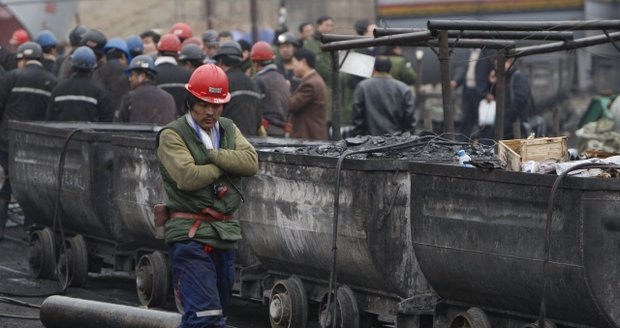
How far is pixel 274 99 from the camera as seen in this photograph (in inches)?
752

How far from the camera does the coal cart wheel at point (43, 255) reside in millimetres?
14820

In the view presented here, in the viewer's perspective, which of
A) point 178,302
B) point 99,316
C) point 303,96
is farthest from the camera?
point 303,96

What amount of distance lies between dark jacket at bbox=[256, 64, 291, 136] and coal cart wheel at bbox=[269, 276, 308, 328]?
23.2 ft

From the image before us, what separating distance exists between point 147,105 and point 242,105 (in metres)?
1.08

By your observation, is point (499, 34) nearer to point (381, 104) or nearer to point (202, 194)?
point (202, 194)

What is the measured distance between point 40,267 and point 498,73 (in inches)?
170

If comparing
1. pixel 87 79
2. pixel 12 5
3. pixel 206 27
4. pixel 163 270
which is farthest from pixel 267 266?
pixel 206 27

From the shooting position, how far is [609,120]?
→ 863 inches

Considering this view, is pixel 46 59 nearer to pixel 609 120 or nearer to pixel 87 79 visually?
pixel 87 79

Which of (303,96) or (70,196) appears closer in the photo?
(70,196)

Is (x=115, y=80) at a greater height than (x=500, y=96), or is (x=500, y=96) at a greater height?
(x=115, y=80)

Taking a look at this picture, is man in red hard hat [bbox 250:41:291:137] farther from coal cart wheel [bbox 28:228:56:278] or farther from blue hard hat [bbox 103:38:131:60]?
coal cart wheel [bbox 28:228:56:278]

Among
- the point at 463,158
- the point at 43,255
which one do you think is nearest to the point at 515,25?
the point at 463,158

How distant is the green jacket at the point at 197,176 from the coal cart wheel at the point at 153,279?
10.9ft
